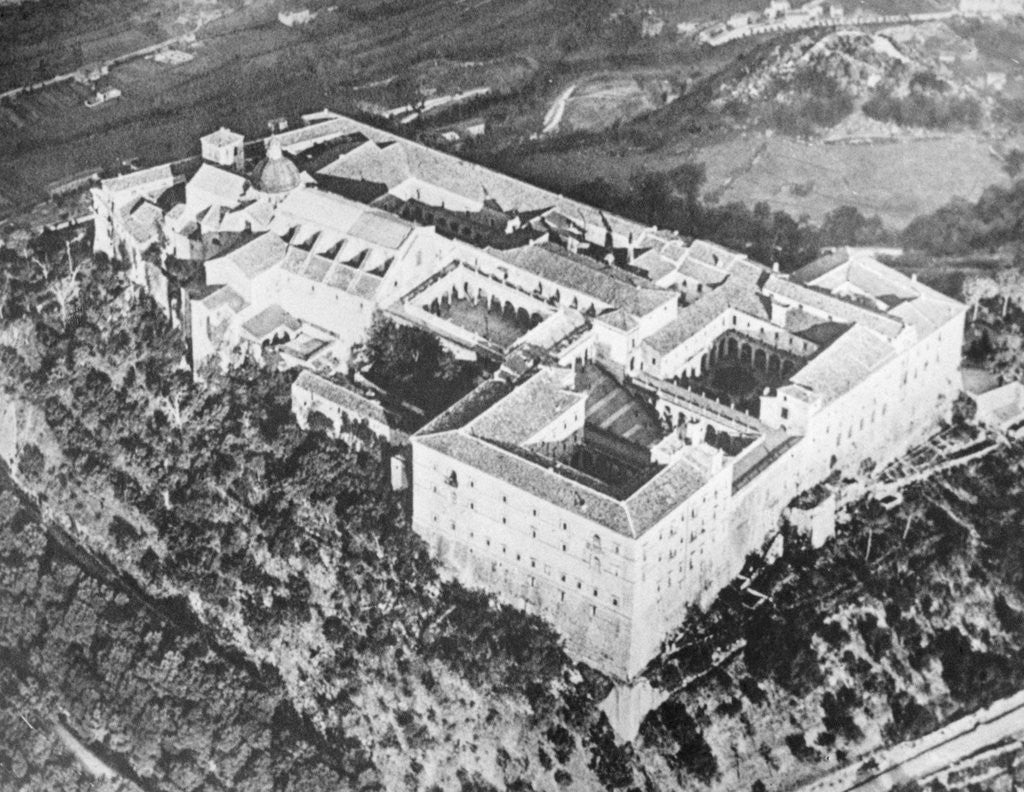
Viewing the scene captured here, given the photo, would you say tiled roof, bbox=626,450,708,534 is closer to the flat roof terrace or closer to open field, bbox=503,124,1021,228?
the flat roof terrace

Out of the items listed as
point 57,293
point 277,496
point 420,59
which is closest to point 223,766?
point 277,496

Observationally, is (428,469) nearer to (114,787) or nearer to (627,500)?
(627,500)

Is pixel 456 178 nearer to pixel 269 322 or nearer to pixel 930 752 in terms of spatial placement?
pixel 269 322

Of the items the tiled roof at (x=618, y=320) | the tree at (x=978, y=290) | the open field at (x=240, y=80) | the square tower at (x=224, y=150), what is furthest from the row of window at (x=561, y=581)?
the open field at (x=240, y=80)

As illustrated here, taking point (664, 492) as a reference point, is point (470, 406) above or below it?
above

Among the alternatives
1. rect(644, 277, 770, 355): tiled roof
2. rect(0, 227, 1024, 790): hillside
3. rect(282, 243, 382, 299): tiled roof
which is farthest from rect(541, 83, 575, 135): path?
rect(0, 227, 1024, 790): hillside

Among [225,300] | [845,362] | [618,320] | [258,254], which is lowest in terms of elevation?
[845,362]

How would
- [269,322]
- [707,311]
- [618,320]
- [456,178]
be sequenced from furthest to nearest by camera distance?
1. [456,178]
2. [269,322]
3. [707,311]
4. [618,320]

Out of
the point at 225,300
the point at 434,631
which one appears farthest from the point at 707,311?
the point at 225,300
